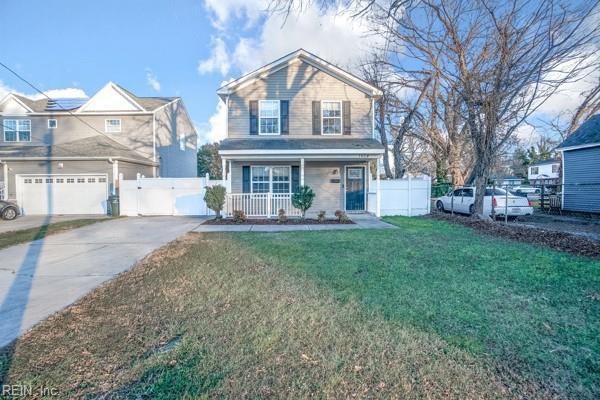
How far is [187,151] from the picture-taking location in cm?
2338

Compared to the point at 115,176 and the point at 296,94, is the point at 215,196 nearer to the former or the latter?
the point at 296,94

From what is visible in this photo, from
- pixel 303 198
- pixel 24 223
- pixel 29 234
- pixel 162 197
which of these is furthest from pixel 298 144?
pixel 24 223

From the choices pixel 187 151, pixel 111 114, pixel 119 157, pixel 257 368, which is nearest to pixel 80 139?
pixel 111 114

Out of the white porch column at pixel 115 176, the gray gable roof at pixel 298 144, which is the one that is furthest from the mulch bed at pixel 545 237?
the white porch column at pixel 115 176

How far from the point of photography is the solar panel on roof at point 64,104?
59.0 ft

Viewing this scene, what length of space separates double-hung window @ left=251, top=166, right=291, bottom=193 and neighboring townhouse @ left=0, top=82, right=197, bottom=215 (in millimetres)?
7035

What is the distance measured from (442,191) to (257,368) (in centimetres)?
1797

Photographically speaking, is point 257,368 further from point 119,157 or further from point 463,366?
point 119,157

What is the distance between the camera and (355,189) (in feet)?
46.1

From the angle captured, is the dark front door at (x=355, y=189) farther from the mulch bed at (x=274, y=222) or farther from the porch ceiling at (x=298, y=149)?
the mulch bed at (x=274, y=222)

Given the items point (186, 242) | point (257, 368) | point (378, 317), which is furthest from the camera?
point (186, 242)

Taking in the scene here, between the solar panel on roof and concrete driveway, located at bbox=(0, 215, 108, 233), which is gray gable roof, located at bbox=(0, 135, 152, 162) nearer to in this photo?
the solar panel on roof

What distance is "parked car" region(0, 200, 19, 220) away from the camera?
42.1 feet

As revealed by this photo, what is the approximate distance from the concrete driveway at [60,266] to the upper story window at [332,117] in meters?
7.77
